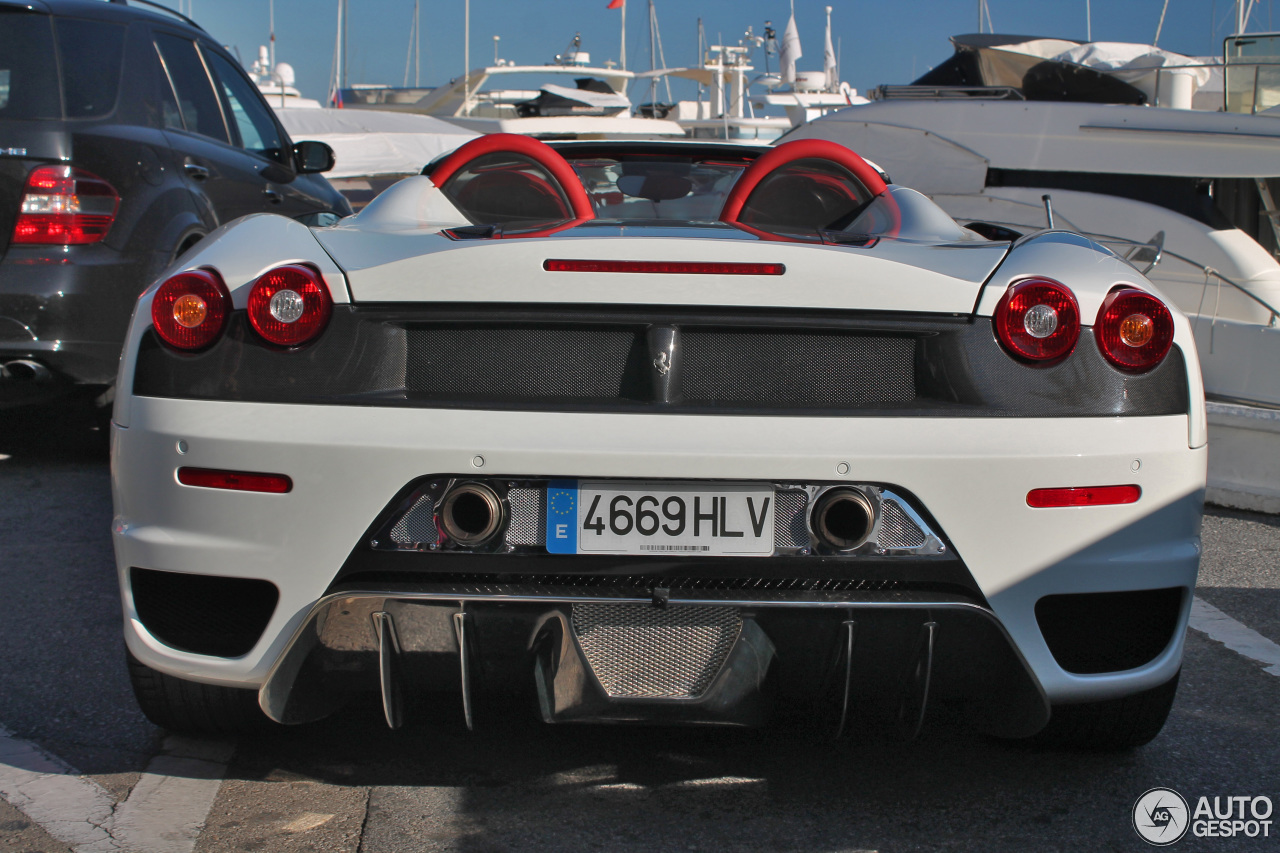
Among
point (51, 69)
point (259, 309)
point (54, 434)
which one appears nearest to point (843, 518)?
point (259, 309)

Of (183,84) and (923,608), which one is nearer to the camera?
(923,608)

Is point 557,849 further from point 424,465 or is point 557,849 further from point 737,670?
point 424,465

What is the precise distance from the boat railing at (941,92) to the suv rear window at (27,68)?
7.48 metres

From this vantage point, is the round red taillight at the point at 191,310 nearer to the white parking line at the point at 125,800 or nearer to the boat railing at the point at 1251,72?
the white parking line at the point at 125,800

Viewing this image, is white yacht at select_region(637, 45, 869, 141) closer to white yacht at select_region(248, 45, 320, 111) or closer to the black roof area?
white yacht at select_region(248, 45, 320, 111)

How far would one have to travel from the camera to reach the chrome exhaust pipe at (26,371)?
15.5 ft

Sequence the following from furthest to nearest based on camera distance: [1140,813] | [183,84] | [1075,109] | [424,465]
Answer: [1075,109] → [183,84] → [1140,813] → [424,465]

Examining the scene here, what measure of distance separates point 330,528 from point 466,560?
0.24 metres

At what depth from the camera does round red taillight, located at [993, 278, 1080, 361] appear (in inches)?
87.8

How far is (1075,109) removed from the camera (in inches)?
389

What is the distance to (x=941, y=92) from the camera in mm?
10789

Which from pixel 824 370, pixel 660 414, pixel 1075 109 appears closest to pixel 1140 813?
pixel 824 370

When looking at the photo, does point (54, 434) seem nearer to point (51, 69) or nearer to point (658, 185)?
point (51, 69)

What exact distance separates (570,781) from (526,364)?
87cm
